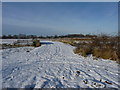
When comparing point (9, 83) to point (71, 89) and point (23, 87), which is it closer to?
point (23, 87)

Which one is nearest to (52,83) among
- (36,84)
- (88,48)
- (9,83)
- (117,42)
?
(36,84)

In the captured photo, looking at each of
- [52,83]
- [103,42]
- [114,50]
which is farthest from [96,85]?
[103,42]

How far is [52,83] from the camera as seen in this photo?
3.17 m

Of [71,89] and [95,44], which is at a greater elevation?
[95,44]

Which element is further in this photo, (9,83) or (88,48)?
(88,48)

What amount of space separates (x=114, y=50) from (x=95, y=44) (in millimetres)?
2437

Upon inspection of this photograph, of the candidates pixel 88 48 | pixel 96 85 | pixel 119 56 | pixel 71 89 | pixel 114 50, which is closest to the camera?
pixel 71 89

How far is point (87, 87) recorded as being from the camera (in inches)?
117

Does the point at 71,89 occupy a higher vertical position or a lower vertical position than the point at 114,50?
lower

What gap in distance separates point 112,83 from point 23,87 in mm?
3037

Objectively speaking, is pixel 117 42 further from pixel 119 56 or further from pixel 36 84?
pixel 36 84

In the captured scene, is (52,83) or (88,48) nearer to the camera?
(52,83)

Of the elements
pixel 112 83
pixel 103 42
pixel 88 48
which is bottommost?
pixel 112 83

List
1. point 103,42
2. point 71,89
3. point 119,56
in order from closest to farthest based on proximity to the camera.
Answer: point 71,89 → point 119,56 → point 103,42
